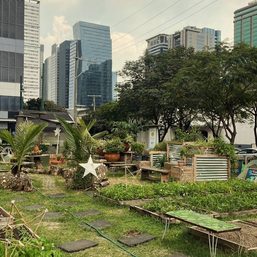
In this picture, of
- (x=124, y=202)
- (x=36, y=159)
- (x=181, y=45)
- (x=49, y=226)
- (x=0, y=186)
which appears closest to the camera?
(x=49, y=226)

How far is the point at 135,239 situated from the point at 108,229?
0.83 metres

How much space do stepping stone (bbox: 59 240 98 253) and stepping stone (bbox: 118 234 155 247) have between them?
448 mm

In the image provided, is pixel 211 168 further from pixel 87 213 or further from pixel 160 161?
pixel 87 213

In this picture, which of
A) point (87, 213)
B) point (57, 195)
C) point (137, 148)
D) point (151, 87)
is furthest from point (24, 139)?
point (151, 87)

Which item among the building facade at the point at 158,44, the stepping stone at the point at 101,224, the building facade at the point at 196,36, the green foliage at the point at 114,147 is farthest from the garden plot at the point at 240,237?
the building facade at the point at 158,44

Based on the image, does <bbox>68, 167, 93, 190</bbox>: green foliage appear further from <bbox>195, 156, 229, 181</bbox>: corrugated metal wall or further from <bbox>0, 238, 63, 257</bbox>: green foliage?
<bbox>0, 238, 63, 257</bbox>: green foliage

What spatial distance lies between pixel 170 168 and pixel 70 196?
3997mm

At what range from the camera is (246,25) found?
21094 millimetres

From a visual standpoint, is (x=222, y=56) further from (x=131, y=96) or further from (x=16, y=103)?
(x=16, y=103)

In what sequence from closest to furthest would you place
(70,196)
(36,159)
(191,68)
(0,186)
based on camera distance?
(70,196), (0,186), (36,159), (191,68)

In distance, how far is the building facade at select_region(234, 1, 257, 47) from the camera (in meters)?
20.0

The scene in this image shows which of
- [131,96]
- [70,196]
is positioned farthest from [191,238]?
[131,96]

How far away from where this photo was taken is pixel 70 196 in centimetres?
1037

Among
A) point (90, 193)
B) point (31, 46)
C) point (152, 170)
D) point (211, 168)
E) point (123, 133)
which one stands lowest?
point (90, 193)
